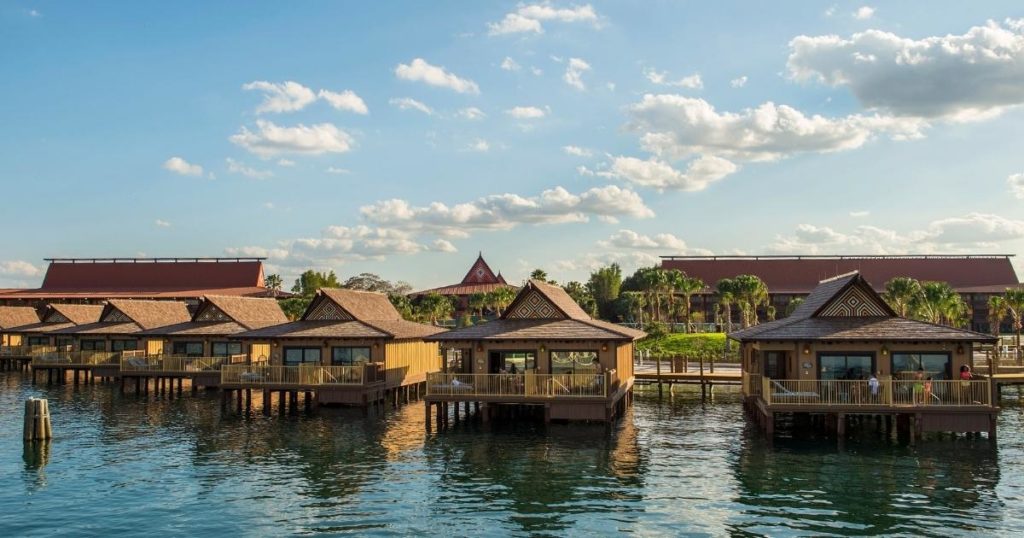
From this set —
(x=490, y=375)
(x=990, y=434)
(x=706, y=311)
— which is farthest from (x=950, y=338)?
(x=706, y=311)

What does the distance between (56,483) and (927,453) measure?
3017 cm

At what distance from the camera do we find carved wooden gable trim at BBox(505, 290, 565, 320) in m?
40.1

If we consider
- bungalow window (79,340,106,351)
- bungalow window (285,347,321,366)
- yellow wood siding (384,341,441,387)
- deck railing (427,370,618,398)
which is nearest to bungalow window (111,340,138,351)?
bungalow window (79,340,106,351)

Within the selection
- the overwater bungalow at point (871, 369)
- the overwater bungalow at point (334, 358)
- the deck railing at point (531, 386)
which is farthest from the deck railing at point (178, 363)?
the overwater bungalow at point (871, 369)

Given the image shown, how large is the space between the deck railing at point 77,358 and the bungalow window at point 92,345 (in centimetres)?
194

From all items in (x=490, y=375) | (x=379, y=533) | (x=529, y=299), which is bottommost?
(x=379, y=533)

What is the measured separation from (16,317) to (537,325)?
6752 centimetres

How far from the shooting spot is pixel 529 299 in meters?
40.5

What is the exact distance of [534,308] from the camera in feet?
133

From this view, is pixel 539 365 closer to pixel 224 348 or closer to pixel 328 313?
pixel 328 313

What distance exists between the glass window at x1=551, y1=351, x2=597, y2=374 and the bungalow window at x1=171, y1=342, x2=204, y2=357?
28.2 metres

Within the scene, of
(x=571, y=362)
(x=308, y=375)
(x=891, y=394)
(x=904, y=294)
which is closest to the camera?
(x=891, y=394)

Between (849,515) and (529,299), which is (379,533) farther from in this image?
(529,299)

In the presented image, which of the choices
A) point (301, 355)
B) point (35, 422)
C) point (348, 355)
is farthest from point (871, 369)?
point (35, 422)
